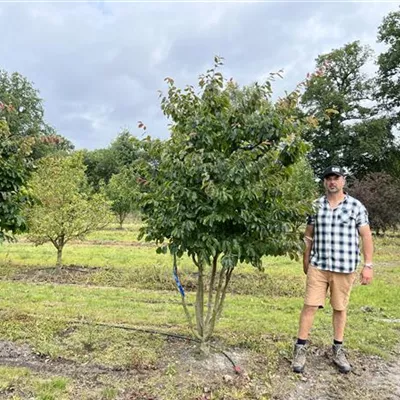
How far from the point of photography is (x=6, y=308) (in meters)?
5.98

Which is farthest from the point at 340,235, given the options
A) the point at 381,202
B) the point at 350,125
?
the point at 350,125

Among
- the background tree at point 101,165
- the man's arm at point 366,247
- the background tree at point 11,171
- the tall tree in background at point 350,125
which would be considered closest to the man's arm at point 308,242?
the man's arm at point 366,247

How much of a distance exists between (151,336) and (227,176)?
2.20 m

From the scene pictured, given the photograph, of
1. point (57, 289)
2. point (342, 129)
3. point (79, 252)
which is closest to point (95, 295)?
point (57, 289)

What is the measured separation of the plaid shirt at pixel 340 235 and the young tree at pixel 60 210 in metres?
7.08

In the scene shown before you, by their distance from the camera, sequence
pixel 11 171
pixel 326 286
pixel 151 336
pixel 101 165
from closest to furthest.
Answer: pixel 326 286, pixel 11 171, pixel 151 336, pixel 101 165

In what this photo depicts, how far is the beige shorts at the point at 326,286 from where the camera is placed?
13.6 feet

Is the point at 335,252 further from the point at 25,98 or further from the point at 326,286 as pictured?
the point at 25,98

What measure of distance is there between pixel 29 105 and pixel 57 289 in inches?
1788

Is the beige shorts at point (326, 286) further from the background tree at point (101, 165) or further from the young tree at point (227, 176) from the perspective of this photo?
the background tree at point (101, 165)

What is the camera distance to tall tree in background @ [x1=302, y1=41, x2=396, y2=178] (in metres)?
35.4

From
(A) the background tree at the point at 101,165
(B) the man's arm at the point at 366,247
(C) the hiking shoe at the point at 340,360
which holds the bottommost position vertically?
(C) the hiking shoe at the point at 340,360

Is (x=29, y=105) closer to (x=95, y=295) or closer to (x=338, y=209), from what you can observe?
(x=95, y=295)

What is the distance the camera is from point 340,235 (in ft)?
13.3
